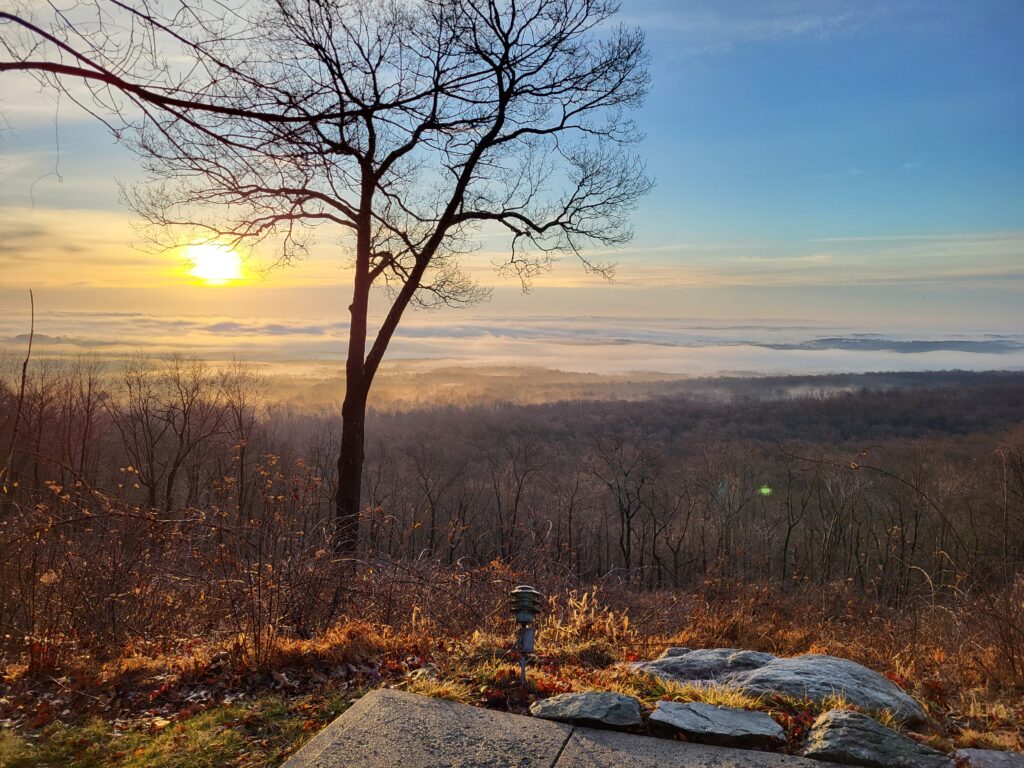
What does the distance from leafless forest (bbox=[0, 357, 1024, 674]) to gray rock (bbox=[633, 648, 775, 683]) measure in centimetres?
163

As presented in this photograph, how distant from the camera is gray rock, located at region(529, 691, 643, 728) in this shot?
4316 millimetres

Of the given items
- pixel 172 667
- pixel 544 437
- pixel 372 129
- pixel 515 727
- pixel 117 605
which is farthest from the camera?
pixel 544 437

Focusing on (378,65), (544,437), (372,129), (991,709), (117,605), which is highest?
(378,65)

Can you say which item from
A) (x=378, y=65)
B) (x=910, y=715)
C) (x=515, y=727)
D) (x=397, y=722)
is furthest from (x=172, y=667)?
(x=378, y=65)

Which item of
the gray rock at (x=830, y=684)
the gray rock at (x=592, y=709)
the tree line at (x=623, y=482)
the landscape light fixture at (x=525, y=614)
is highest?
the landscape light fixture at (x=525, y=614)

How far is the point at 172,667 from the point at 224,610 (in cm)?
140

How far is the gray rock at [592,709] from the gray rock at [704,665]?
2.60 ft

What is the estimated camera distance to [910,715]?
181 inches

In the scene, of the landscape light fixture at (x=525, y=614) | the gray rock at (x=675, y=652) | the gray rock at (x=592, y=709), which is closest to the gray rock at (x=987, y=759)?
the gray rock at (x=592, y=709)

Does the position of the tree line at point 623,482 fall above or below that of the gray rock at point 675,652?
below

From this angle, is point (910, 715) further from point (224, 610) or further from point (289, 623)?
point (224, 610)

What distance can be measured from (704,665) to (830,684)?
0.92 metres

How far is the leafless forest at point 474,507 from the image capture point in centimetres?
741

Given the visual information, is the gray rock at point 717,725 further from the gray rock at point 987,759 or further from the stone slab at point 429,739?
the gray rock at point 987,759
